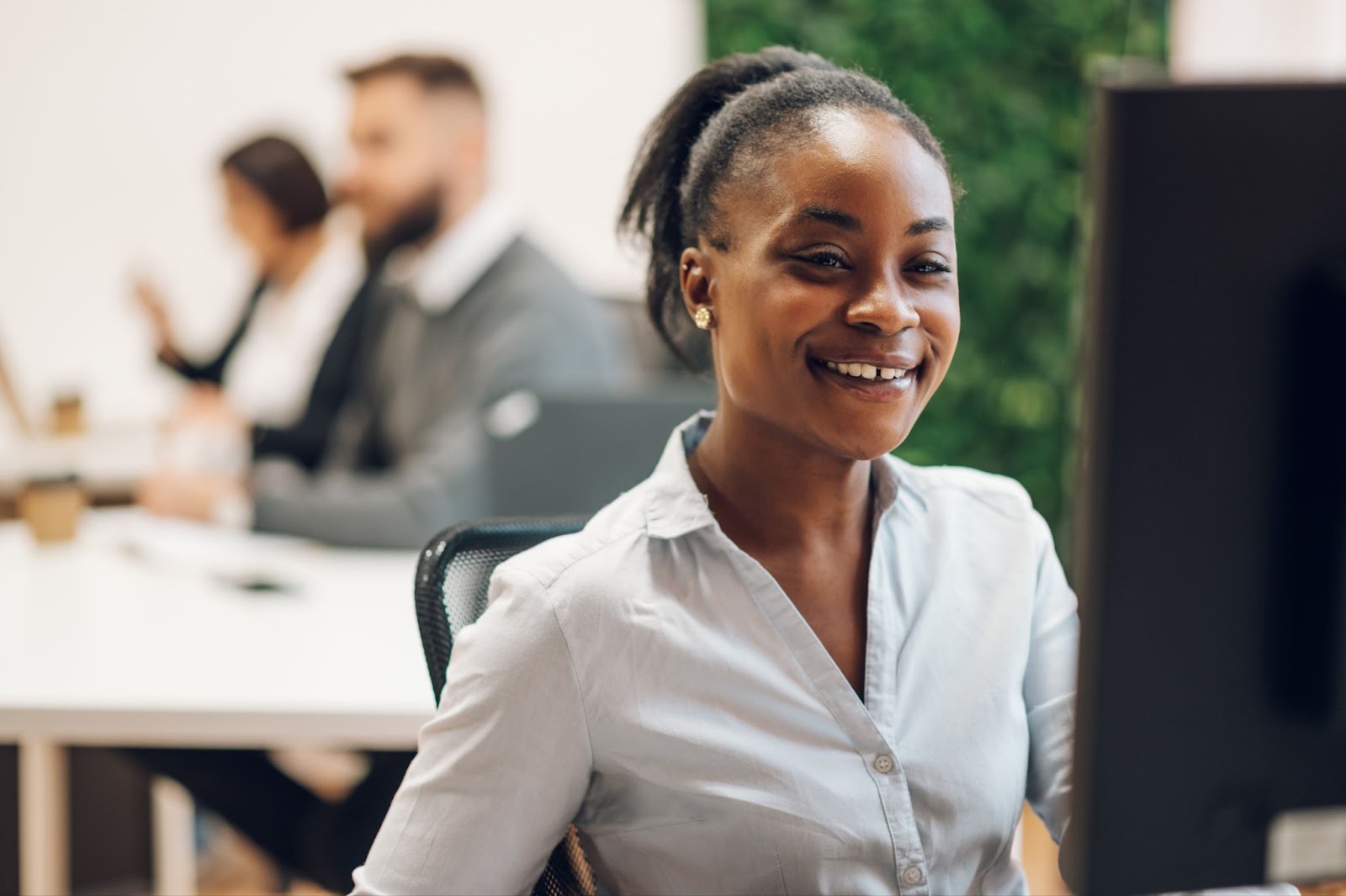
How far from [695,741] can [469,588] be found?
0.87 feet

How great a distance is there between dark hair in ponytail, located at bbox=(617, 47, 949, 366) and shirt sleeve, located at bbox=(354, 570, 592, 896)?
345 mm

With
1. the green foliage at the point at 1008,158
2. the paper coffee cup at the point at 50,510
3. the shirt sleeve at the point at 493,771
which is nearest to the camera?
the shirt sleeve at the point at 493,771

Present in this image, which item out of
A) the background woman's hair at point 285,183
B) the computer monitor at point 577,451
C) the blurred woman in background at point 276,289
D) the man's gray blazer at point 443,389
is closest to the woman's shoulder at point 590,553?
the computer monitor at point 577,451

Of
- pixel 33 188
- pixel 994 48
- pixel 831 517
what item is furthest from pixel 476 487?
pixel 33 188

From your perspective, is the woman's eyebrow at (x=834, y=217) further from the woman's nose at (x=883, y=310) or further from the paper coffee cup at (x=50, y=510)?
the paper coffee cup at (x=50, y=510)

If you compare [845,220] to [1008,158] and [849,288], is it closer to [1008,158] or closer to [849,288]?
[849,288]

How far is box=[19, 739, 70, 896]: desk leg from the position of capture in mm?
1692

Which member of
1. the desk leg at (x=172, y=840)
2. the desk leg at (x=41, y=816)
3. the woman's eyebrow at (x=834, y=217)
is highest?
the woman's eyebrow at (x=834, y=217)

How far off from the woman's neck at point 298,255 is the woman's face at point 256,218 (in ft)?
0.07

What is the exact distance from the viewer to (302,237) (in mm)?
3799

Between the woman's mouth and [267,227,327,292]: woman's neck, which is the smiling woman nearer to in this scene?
the woman's mouth

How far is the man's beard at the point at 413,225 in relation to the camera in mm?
2971

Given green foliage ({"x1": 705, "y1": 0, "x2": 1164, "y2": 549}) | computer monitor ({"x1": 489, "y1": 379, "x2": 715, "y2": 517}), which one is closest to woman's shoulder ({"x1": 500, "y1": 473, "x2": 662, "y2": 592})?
computer monitor ({"x1": 489, "y1": 379, "x2": 715, "y2": 517})

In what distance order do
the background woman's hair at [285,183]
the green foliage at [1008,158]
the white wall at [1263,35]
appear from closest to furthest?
the white wall at [1263,35]
the green foliage at [1008,158]
the background woman's hair at [285,183]
